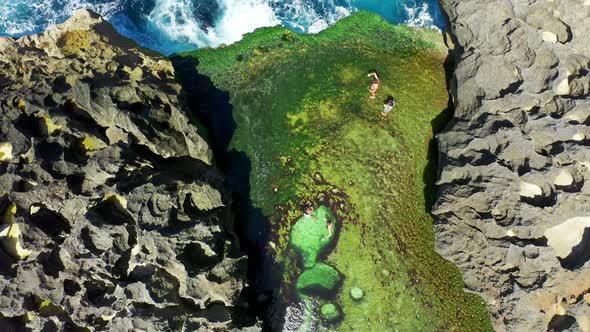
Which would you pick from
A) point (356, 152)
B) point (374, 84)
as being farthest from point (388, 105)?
point (356, 152)

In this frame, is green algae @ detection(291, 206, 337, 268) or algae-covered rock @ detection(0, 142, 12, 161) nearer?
algae-covered rock @ detection(0, 142, 12, 161)

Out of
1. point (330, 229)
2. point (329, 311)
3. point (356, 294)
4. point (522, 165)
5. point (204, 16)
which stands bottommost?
point (329, 311)

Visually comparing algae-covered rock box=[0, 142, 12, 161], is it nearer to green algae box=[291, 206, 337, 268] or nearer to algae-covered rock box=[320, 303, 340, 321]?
green algae box=[291, 206, 337, 268]

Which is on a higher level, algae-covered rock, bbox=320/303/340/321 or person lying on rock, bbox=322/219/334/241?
person lying on rock, bbox=322/219/334/241

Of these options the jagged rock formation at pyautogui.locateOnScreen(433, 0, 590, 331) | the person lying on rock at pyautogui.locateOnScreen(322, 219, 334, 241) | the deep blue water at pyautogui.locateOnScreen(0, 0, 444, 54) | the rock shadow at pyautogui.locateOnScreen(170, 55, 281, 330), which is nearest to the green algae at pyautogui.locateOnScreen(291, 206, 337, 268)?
the person lying on rock at pyautogui.locateOnScreen(322, 219, 334, 241)

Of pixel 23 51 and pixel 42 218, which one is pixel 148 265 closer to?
pixel 42 218

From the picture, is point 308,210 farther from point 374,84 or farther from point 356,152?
point 374,84
